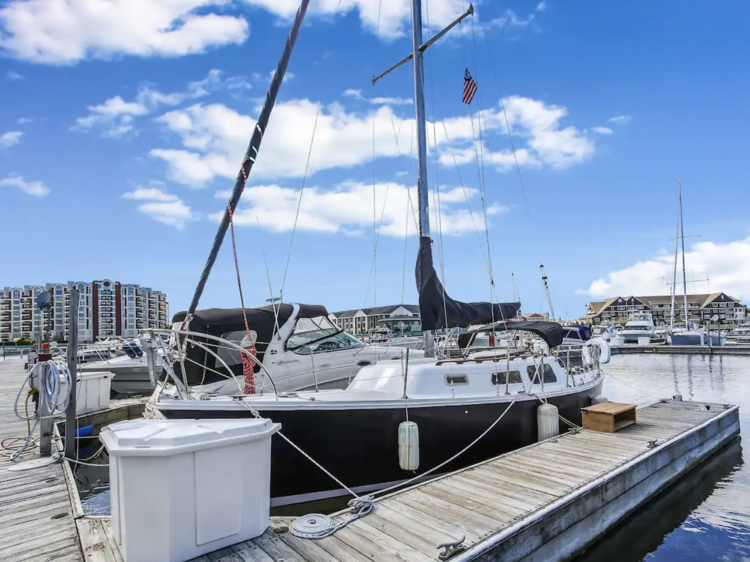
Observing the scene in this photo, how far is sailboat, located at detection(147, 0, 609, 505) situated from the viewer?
6676 mm

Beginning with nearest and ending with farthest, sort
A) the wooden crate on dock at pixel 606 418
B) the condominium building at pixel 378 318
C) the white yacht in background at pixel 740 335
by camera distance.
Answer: the wooden crate on dock at pixel 606 418 < the white yacht in background at pixel 740 335 < the condominium building at pixel 378 318

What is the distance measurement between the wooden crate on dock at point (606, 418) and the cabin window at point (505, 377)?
1.84m

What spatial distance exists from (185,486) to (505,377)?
6024mm

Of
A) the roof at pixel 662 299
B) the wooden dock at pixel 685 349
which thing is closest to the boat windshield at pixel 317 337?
the wooden dock at pixel 685 349

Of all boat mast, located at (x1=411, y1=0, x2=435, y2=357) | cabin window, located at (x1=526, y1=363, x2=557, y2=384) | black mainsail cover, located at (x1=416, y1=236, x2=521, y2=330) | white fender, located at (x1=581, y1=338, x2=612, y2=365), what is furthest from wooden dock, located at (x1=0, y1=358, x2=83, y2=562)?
white fender, located at (x1=581, y1=338, x2=612, y2=365)

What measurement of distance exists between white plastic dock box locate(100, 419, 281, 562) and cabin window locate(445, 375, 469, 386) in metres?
4.06

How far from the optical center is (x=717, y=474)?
9430mm

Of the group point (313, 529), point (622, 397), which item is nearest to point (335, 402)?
point (313, 529)

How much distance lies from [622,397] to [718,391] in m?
4.97

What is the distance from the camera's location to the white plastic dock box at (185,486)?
380 centimetres

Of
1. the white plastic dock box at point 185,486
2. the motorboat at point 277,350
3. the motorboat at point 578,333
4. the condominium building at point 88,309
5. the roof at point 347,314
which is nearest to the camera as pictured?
the white plastic dock box at point 185,486

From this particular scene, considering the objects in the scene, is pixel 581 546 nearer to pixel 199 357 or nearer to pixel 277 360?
pixel 277 360

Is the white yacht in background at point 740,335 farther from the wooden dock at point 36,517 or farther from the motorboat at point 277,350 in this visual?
the wooden dock at point 36,517

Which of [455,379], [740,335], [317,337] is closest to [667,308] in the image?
[740,335]
